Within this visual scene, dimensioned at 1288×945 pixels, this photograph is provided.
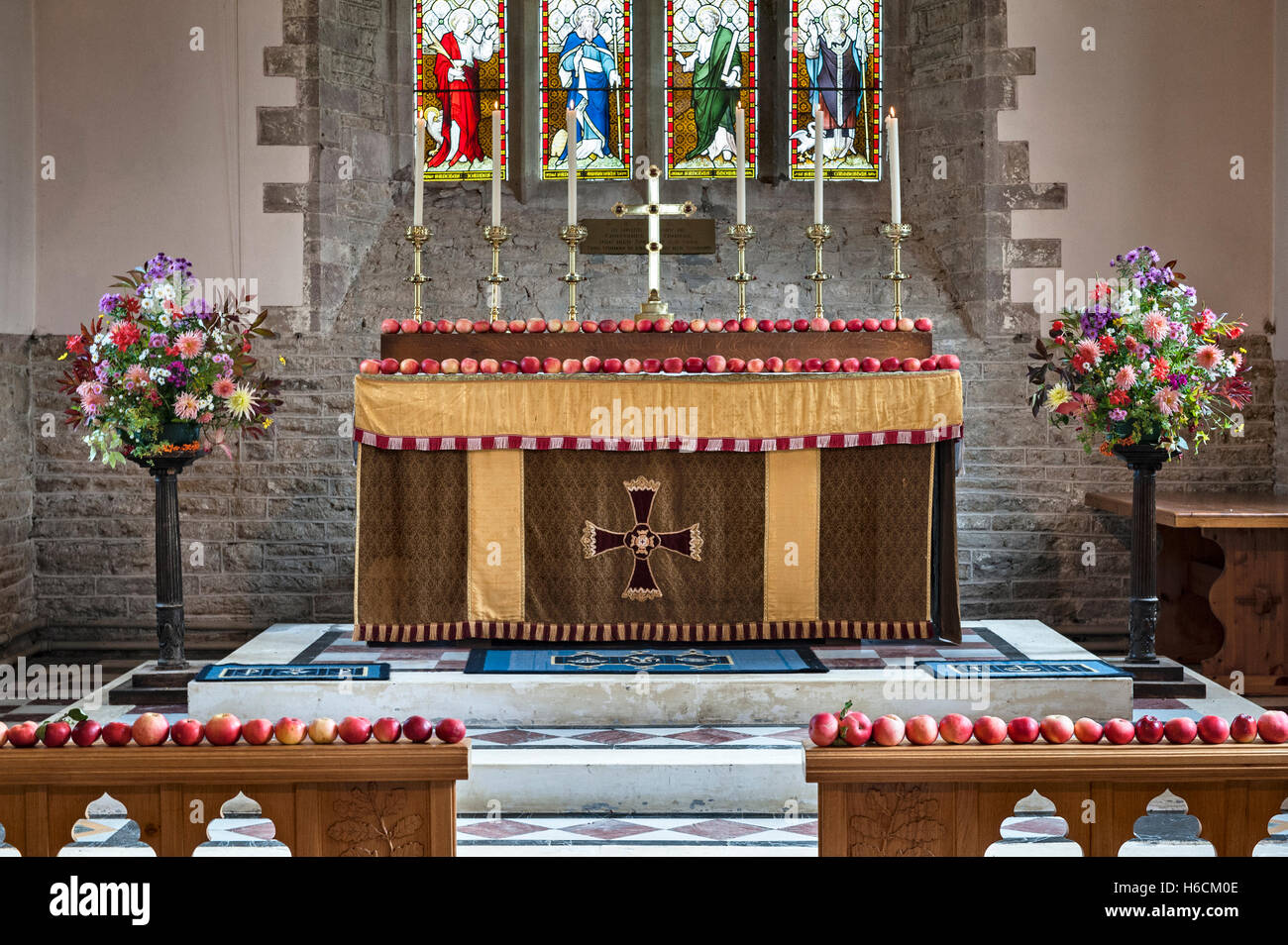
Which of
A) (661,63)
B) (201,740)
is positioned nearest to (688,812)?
(201,740)

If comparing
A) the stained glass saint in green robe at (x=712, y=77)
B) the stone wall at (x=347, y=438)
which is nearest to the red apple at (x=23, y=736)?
the stone wall at (x=347, y=438)

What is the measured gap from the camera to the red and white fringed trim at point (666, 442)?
4766 millimetres

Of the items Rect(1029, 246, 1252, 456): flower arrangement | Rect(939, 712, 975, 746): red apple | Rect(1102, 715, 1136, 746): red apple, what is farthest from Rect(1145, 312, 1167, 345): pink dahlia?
Rect(939, 712, 975, 746): red apple

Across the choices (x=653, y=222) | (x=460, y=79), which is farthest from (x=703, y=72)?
(x=653, y=222)

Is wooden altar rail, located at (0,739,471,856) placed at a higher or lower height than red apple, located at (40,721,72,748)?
lower

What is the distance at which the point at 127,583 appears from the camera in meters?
6.57

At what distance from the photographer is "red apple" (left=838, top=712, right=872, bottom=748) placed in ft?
7.24

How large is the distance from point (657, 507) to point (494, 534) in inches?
24.5

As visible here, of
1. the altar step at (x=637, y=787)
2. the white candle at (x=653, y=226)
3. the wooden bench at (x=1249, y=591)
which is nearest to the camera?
the altar step at (x=637, y=787)

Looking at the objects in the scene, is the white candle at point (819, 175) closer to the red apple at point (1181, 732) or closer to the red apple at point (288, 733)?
the red apple at point (1181, 732)

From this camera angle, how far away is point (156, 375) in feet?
15.2

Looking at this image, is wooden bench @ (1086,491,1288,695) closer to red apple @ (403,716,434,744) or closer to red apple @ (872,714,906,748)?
red apple @ (872,714,906,748)

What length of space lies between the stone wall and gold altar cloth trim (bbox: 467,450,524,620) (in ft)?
6.53

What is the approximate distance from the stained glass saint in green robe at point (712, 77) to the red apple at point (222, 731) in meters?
5.47
